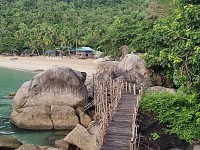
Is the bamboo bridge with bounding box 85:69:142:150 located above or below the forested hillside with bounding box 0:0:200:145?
below

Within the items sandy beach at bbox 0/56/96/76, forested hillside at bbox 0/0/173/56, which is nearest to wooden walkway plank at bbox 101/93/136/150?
forested hillside at bbox 0/0/173/56

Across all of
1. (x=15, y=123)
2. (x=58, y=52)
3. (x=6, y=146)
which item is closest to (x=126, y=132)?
(x=6, y=146)

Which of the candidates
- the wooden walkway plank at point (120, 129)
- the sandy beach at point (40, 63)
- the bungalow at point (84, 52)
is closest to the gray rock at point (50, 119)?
the wooden walkway plank at point (120, 129)

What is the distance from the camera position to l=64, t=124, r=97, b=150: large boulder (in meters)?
15.1

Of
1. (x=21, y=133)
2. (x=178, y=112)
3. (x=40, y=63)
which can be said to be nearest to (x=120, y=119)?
(x=178, y=112)

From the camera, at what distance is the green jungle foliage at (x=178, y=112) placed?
1279cm

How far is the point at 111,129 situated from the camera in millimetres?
12727

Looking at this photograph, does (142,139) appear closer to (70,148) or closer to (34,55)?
(70,148)

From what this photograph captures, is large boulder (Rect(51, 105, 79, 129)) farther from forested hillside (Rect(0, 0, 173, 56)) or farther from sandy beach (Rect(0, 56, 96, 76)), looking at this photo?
sandy beach (Rect(0, 56, 96, 76))

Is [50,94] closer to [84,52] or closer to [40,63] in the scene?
[40,63]

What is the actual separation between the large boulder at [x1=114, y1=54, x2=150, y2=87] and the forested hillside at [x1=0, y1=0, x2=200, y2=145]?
1.97 ft

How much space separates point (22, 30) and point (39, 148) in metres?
63.0

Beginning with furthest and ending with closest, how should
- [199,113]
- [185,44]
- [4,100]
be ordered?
[4,100] → [199,113] → [185,44]

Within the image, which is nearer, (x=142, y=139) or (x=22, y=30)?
(x=142, y=139)
